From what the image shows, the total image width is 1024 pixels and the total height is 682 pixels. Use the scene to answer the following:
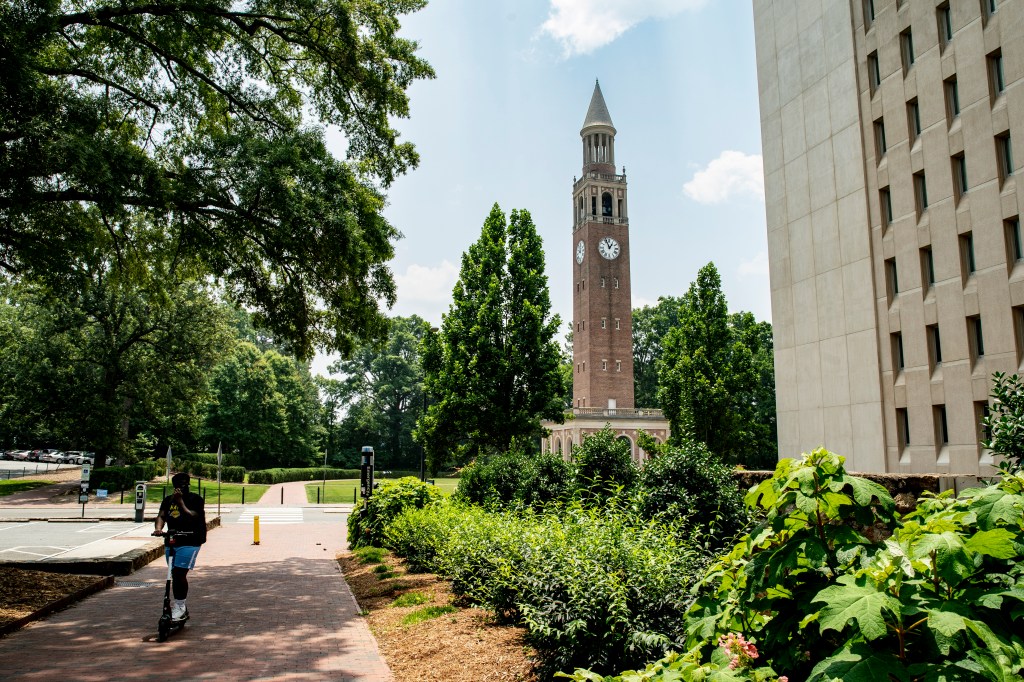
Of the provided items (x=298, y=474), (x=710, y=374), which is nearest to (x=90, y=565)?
(x=710, y=374)

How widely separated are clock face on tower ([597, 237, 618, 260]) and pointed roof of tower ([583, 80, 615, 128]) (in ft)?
44.1

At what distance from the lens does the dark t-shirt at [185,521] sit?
343 inches

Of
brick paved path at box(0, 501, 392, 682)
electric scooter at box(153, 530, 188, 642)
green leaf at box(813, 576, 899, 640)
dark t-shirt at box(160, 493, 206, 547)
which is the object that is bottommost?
brick paved path at box(0, 501, 392, 682)

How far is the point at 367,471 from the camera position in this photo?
21.2 metres

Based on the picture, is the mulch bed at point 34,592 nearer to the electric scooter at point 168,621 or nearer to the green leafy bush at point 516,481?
the electric scooter at point 168,621

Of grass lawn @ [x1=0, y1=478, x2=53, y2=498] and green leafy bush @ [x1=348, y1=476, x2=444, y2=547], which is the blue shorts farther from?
grass lawn @ [x1=0, y1=478, x2=53, y2=498]

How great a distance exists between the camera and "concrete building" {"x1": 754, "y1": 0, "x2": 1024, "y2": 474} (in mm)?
18484

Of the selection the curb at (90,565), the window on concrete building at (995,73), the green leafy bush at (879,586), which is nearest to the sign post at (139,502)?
the curb at (90,565)

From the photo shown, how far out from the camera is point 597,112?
237 feet

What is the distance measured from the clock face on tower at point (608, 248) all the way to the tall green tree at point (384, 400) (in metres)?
24.4

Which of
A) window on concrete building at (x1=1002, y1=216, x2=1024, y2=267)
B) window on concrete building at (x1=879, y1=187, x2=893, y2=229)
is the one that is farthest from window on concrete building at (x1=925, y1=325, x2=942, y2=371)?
window on concrete building at (x1=879, y1=187, x2=893, y2=229)

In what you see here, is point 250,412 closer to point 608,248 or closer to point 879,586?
point 608,248

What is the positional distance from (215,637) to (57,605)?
3.13 metres

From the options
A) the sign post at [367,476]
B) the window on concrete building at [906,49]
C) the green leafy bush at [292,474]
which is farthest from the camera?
the green leafy bush at [292,474]
